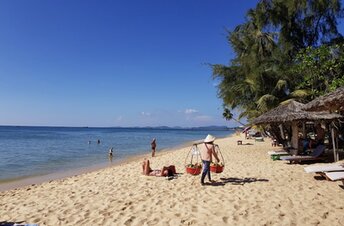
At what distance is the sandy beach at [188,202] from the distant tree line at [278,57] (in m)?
9.97

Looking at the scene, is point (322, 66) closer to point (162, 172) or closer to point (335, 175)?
point (335, 175)

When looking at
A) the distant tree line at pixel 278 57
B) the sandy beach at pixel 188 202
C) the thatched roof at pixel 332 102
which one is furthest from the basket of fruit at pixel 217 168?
the distant tree line at pixel 278 57

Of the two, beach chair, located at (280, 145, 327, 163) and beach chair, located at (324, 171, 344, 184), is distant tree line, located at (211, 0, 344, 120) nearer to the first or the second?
beach chair, located at (280, 145, 327, 163)

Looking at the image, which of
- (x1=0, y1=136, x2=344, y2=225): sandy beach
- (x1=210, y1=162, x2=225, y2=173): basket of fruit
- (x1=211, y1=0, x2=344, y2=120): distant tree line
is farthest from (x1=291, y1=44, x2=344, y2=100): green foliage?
(x1=0, y1=136, x2=344, y2=225): sandy beach

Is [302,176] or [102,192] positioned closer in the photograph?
[102,192]

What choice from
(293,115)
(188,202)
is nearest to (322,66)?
(293,115)

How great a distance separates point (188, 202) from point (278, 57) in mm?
16589

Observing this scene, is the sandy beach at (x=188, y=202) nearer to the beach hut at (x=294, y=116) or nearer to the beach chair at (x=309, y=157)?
the beach chair at (x=309, y=157)

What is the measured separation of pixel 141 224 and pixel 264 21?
61.8ft

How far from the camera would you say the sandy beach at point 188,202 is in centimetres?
556

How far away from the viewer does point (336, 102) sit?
668 centimetres

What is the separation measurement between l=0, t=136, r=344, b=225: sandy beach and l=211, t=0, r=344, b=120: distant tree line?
32.7ft

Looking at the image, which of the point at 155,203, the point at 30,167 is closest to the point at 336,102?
the point at 155,203

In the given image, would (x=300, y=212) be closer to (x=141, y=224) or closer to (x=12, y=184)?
(x=141, y=224)
